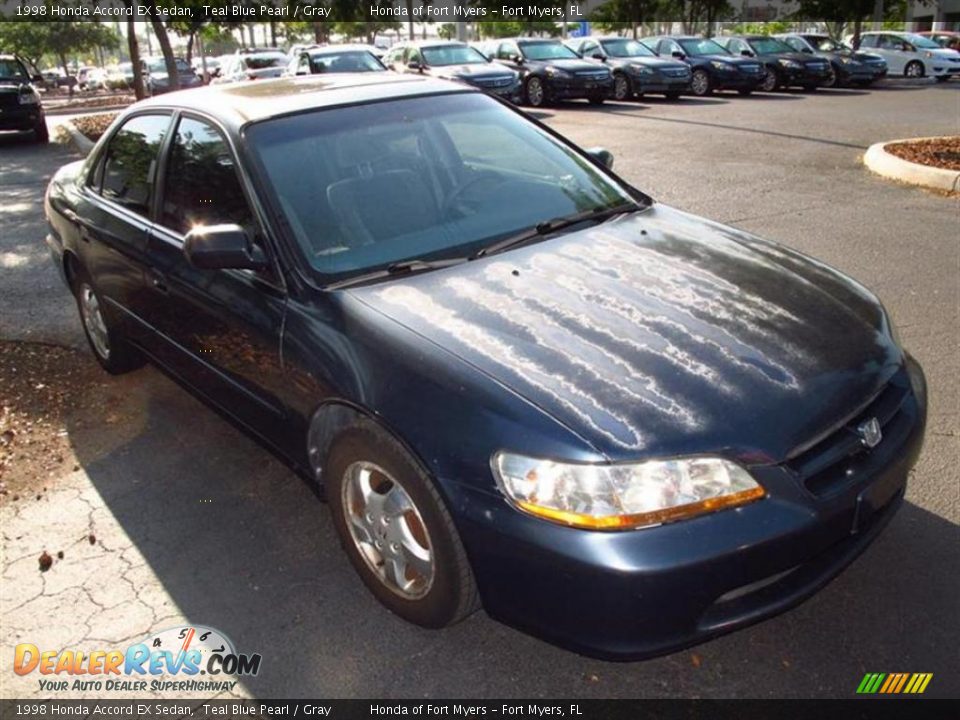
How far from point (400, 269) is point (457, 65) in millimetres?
15801

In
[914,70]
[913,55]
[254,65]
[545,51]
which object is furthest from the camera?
[254,65]

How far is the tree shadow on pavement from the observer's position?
2.51m

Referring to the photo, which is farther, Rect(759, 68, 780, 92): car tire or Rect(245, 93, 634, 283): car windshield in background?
Rect(759, 68, 780, 92): car tire

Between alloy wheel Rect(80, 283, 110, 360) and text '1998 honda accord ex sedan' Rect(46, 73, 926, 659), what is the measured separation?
771mm

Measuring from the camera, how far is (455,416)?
2.34 meters

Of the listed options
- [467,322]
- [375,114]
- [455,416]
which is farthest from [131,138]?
[455,416]

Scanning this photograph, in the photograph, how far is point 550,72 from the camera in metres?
18.4

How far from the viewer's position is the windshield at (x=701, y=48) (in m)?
21.0

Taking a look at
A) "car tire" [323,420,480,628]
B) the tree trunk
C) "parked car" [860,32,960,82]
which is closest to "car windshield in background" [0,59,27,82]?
the tree trunk

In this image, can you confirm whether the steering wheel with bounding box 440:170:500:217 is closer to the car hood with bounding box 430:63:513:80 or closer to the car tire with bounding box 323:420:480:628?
the car tire with bounding box 323:420:480:628

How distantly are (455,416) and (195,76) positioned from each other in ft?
103

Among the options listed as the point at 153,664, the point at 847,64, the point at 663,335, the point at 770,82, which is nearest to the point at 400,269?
the point at 663,335

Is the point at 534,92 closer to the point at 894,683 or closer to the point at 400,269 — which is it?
the point at 400,269

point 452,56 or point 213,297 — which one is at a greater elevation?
point 452,56
